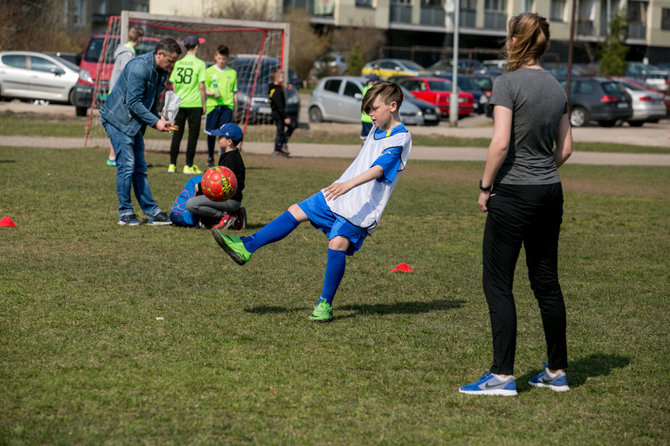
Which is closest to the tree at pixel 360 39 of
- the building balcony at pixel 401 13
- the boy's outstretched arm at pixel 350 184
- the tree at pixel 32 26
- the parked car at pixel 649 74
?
the building balcony at pixel 401 13

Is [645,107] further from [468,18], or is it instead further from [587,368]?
[468,18]

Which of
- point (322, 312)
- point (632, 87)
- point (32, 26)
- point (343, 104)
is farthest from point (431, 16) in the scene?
point (322, 312)

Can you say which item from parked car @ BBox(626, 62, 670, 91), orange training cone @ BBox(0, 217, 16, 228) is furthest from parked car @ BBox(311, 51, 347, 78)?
orange training cone @ BBox(0, 217, 16, 228)

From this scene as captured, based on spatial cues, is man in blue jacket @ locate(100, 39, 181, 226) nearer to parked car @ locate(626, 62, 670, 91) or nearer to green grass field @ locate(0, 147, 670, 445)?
green grass field @ locate(0, 147, 670, 445)

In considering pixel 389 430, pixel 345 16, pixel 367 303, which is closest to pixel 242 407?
pixel 389 430

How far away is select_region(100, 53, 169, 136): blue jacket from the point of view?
367 inches

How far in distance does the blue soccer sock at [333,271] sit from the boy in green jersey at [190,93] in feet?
27.5

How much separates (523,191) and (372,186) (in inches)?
58.9

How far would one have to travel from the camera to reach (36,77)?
2927 centimetres

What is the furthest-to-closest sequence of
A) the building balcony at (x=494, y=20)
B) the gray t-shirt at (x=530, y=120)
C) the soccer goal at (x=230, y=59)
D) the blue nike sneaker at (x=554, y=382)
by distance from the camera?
1. the building balcony at (x=494, y=20)
2. the soccer goal at (x=230, y=59)
3. the blue nike sneaker at (x=554, y=382)
4. the gray t-shirt at (x=530, y=120)

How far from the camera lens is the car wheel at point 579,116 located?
32.3 metres

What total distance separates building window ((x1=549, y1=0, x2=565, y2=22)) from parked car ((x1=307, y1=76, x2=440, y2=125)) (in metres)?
49.2

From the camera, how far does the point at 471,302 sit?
7.05m

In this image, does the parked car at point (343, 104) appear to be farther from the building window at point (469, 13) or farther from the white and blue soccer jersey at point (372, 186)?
the building window at point (469, 13)
